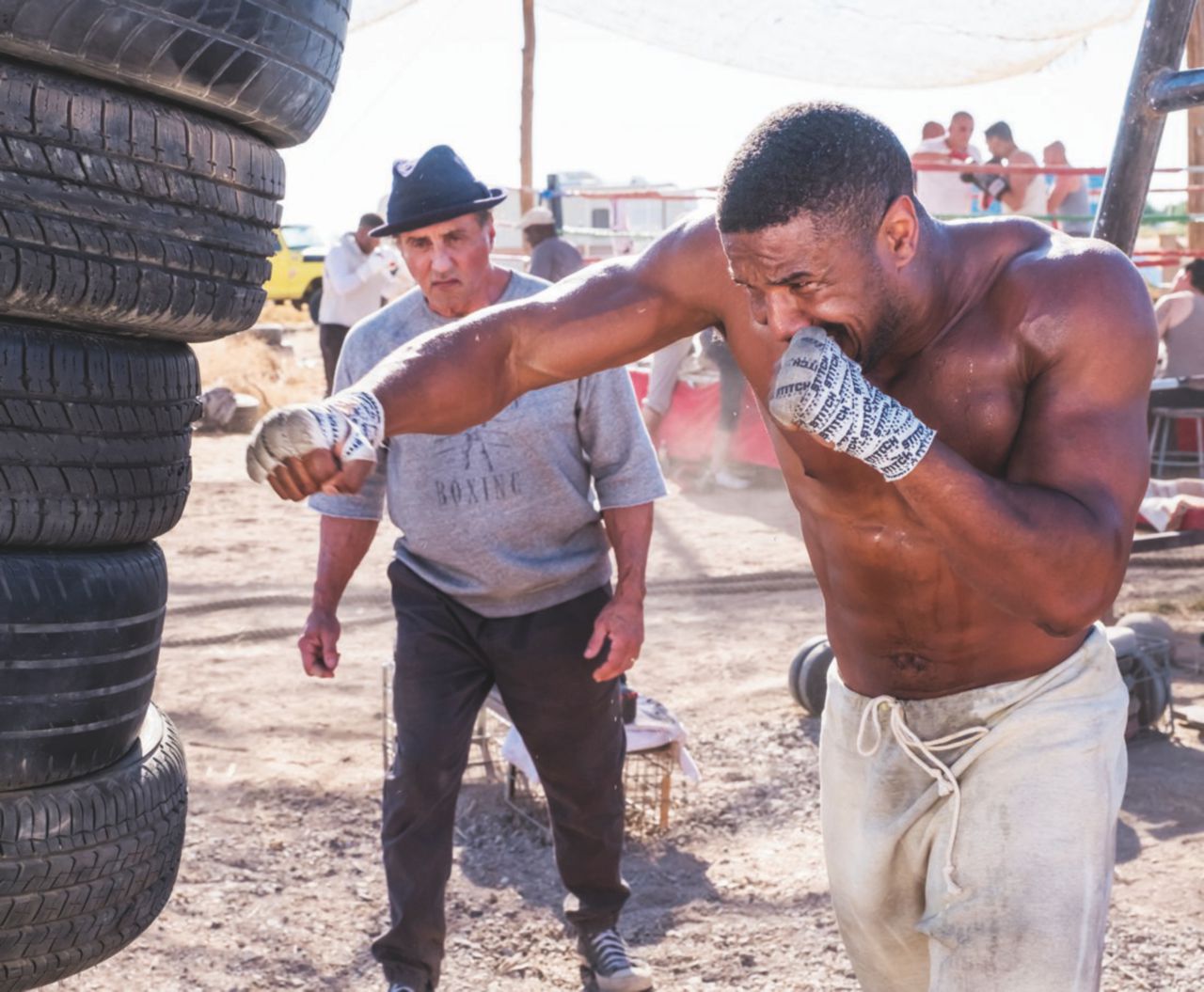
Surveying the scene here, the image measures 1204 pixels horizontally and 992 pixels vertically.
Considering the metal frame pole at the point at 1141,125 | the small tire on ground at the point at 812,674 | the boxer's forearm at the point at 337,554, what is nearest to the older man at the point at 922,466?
the metal frame pole at the point at 1141,125

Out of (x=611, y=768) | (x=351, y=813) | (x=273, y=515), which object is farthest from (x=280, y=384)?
(x=611, y=768)

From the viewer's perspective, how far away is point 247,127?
3.08 metres


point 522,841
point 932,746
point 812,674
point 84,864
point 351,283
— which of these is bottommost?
point 522,841

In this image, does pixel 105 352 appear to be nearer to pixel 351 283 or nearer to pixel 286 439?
pixel 286 439

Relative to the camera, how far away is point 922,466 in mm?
2268

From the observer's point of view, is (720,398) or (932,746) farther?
(720,398)

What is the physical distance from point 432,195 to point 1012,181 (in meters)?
8.74

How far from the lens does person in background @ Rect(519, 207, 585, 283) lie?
11391 mm

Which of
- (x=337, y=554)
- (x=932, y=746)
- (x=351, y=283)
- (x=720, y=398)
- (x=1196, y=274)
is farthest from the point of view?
(x=351, y=283)

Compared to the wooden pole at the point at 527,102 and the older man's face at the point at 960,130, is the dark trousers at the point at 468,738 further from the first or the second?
the wooden pole at the point at 527,102

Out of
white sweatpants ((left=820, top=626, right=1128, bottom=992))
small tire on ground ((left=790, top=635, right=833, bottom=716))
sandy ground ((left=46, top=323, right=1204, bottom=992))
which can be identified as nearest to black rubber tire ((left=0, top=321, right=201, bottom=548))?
white sweatpants ((left=820, top=626, right=1128, bottom=992))

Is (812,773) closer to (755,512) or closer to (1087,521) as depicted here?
(1087,521)

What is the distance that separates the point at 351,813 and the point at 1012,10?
10.8 meters

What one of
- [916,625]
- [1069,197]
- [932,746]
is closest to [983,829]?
[932,746]
